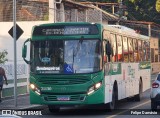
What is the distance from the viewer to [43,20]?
1710 inches

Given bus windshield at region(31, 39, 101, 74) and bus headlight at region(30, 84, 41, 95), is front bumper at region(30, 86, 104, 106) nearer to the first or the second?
A: bus headlight at region(30, 84, 41, 95)

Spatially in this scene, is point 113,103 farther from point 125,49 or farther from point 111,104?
point 125,49

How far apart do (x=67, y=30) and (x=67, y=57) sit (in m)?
1.00

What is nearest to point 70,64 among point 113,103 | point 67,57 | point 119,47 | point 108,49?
point 67,57

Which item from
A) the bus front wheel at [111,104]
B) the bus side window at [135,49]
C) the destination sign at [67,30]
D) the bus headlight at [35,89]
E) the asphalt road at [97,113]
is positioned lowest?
the asphalt road at [97,113]

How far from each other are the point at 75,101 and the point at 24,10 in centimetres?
2702

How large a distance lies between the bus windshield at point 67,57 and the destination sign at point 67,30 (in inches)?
11.3

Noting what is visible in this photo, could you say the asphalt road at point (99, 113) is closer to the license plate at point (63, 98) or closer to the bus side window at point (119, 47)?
the license plate at point (63, 98)

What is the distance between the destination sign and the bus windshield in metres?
0.29

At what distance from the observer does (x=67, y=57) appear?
18.4 m

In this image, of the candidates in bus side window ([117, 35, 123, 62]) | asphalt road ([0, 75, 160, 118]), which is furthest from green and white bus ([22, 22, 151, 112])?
bus side window ([117, 35, 123, 62])

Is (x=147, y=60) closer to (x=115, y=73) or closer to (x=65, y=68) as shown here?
(x=115, y=73)

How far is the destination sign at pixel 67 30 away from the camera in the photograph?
18688 millimetres

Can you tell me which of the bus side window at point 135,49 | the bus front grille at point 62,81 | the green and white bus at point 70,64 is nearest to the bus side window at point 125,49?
the bus side window at point 135,49
